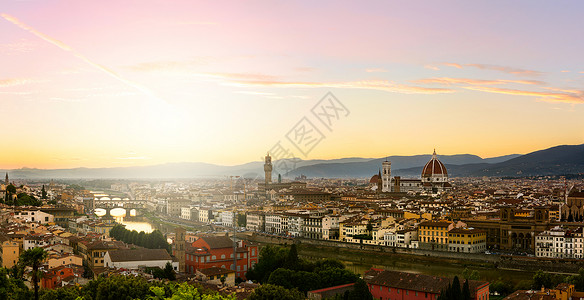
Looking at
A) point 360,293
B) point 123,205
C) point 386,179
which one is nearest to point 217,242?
point 360,293

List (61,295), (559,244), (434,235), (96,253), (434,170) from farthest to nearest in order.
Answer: (434,170), (434,235), (559,244), (96,253), (61,295)

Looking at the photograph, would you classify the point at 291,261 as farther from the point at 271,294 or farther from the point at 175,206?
the point at 175,206

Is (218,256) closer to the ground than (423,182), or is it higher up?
closer to the ground

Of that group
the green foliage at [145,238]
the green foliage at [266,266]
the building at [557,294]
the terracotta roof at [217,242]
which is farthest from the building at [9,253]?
the building at [557,294]

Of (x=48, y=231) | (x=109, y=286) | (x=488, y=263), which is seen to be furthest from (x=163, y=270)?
(x=488, y=263)

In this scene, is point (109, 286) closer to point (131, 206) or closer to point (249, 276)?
point (249, 276)
